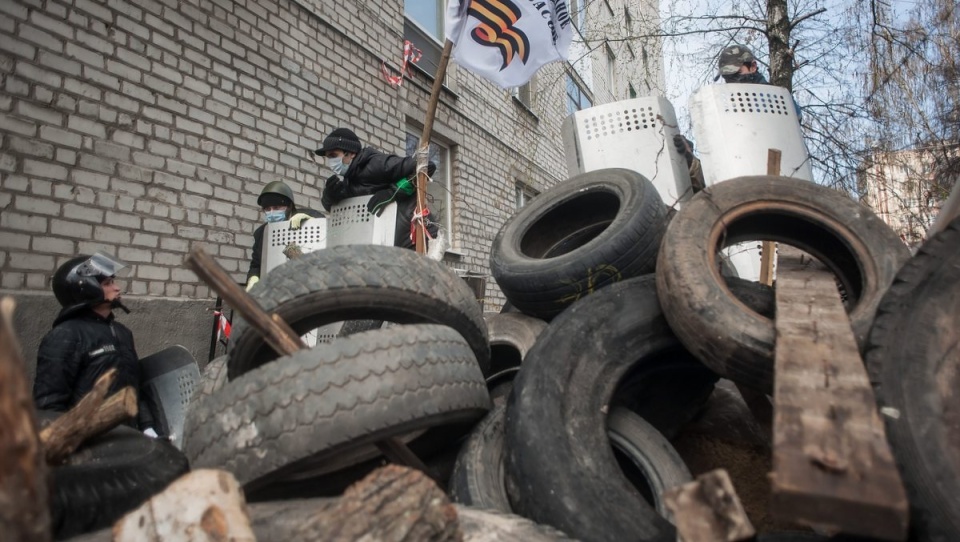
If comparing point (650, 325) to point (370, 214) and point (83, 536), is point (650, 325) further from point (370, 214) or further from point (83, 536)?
point (370, 214)

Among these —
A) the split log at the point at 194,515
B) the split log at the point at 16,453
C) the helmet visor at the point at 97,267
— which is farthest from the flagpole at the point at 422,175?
the split log at the point at 16,453

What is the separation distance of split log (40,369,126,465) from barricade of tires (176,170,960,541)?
0.37 meters

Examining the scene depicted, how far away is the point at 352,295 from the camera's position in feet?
7.66

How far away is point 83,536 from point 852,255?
9.81 feet

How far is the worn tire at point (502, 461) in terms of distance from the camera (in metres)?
2.12

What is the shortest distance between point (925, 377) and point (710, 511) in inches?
34.5

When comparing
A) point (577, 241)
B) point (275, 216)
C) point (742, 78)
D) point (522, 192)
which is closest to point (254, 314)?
point (577, 241)

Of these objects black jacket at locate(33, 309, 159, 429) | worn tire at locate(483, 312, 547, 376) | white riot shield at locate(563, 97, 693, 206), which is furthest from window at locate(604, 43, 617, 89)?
black jacket at locate(33, 309, 159, 429)

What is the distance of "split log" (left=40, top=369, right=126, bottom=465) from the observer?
2.04m

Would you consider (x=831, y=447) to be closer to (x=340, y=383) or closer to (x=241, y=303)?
(x=340, y=383)

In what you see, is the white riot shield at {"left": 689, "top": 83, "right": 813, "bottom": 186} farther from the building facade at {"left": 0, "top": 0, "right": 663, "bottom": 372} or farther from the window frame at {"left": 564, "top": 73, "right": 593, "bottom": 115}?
the window frame at {"left": 564, "top": 73, "right": 593, "bottom": 115}

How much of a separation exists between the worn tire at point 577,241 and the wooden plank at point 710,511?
70.9 inches

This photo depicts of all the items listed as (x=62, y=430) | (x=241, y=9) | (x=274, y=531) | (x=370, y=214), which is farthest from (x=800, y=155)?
(x=241, y=9)

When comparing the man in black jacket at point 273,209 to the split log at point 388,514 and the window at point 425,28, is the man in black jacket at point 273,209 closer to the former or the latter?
the window at point 425,28
